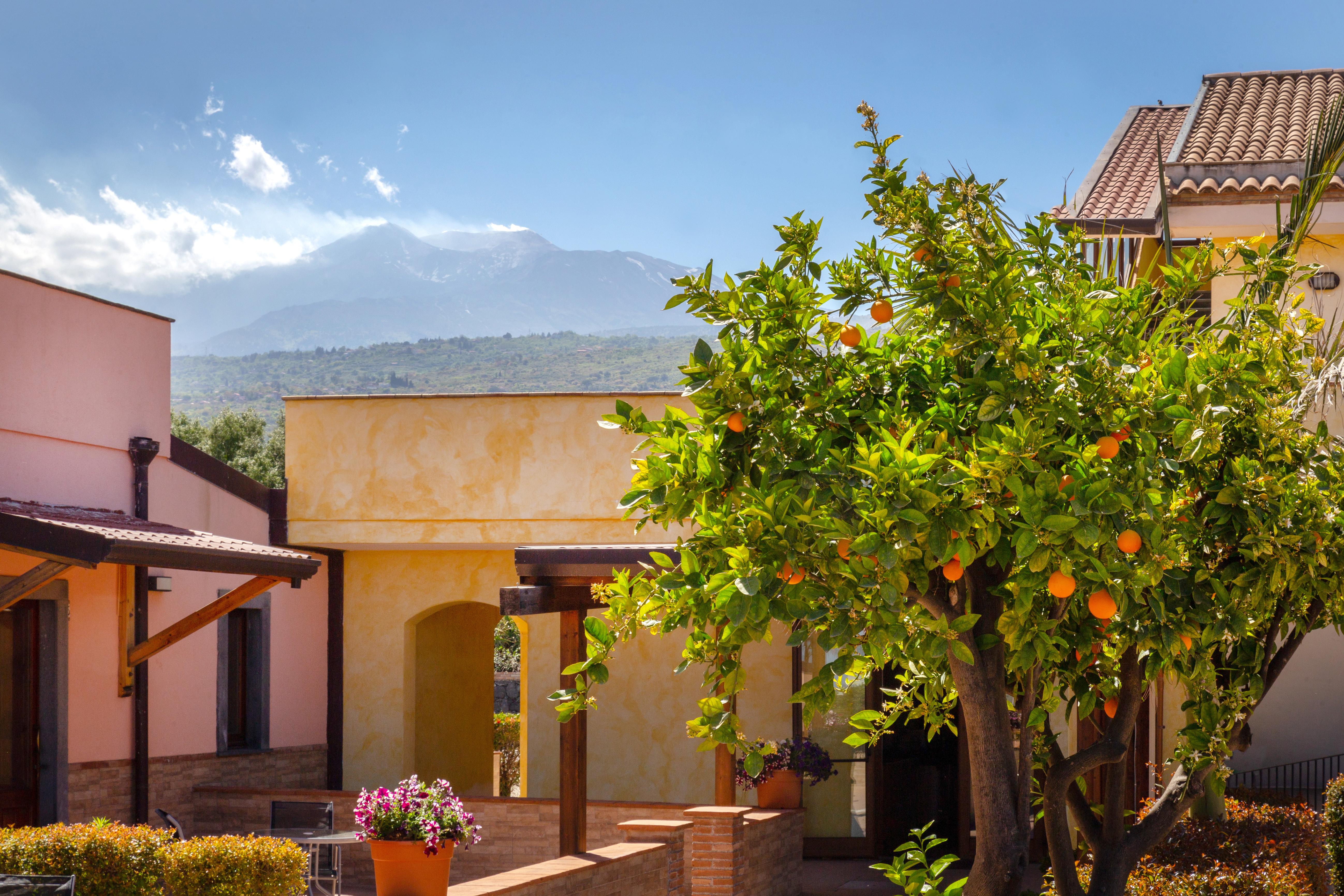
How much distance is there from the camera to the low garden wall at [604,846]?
7.99 metres

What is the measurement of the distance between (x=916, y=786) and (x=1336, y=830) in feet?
16.5

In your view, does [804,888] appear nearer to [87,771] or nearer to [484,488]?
[484,488]

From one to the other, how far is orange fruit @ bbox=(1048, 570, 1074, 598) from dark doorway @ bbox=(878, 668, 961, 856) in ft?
34.3

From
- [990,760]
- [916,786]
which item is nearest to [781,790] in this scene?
[916,786]

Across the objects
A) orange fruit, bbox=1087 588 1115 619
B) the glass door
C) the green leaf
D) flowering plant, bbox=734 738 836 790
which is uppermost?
the green leaf

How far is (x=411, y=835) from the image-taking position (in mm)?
7082

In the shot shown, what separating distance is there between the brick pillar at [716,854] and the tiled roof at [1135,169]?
5.80 meters

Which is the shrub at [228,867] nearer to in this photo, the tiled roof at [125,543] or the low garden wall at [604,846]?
the low garden wall at [604,846]

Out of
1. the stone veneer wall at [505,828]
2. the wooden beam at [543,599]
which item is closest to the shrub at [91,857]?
the wooden beam at [543,599]

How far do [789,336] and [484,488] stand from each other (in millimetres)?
10730

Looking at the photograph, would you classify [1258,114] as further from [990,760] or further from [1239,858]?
[990,760]

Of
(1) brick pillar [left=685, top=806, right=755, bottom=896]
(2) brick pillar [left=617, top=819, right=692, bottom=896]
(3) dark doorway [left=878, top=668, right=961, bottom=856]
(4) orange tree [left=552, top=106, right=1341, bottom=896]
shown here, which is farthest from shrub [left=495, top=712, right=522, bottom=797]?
(4) orange tree [left=552, top=106, right=1341, bottom=896]

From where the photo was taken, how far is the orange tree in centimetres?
231

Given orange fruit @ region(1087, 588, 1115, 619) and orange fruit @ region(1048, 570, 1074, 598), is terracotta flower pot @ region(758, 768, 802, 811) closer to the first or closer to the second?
A: orange fruit @ region(1087, 588, 1115, 619)
